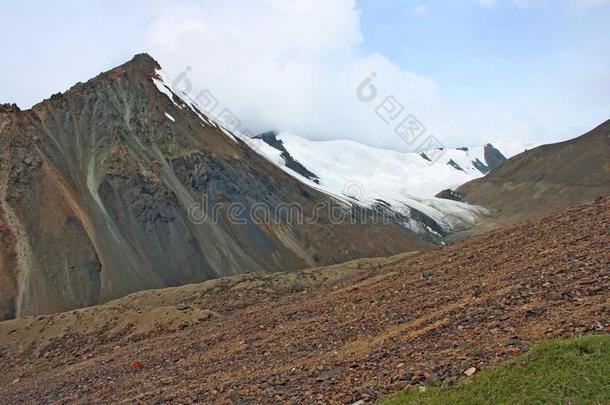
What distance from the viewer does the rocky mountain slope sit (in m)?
12.4

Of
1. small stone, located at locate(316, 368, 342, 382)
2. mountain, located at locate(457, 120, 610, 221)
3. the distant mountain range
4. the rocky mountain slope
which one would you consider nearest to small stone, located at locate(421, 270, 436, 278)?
the rocky mountain slope

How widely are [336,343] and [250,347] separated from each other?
4.31 m

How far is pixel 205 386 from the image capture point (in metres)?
16.1

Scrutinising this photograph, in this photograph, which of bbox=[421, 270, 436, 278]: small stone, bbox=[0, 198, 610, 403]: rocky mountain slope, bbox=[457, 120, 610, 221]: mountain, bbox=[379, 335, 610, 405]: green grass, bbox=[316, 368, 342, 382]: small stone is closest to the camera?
bbox=[379, 335, 610, 405]: green grass

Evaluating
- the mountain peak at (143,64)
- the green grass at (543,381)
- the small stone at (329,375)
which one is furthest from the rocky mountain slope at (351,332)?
the mountain peak at (143,64)

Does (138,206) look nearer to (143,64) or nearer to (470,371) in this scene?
(143,64)

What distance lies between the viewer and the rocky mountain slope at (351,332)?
40.7ft

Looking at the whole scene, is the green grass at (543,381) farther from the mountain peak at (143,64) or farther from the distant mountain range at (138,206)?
the mountain peak at (143,64)

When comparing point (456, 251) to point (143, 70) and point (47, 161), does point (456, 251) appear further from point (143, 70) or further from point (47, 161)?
point (143, 70)

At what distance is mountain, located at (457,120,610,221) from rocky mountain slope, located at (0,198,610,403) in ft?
394

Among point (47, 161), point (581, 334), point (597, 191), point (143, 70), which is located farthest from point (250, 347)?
point (597, 191)

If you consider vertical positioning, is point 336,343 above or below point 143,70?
below

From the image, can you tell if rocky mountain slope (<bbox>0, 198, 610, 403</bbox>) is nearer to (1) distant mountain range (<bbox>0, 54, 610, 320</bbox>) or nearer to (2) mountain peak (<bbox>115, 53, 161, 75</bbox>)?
(1) distant mountain range (<bbox>0, 54, 610, 320</bbox>)

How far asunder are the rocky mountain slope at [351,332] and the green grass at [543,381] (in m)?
0.54
